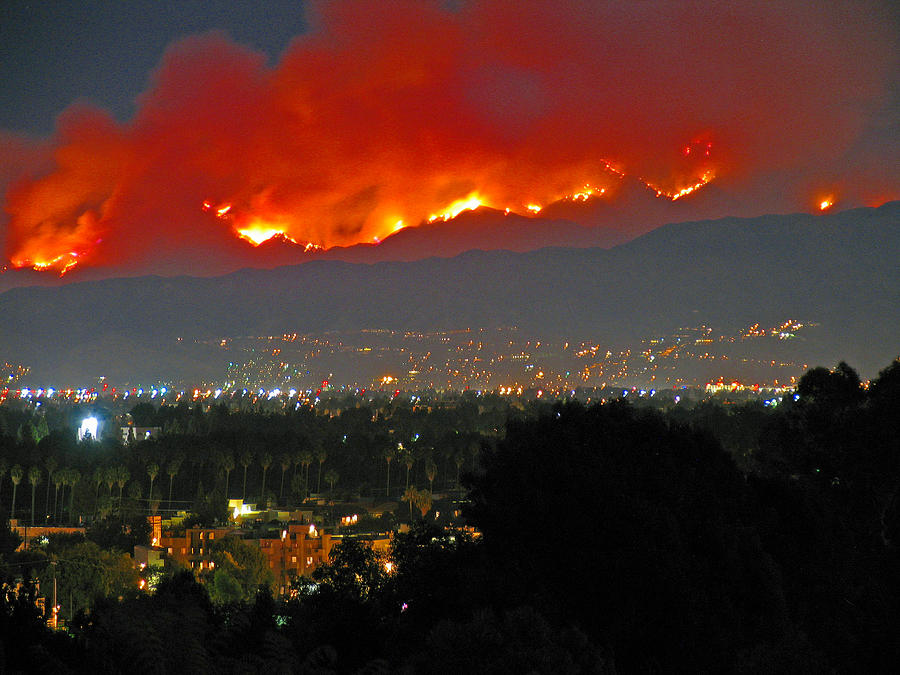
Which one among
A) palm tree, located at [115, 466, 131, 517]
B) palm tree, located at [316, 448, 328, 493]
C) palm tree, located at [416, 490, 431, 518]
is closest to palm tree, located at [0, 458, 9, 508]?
palm tree, located at [115, 466, 131, 517]

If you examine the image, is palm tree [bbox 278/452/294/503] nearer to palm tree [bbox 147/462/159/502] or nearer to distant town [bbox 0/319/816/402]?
palm tree [bbox 147/462/159/502]

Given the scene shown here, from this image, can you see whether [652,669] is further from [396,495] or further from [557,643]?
[396,495]

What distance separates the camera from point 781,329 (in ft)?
488

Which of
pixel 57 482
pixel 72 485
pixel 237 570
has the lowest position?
pixel 237 570

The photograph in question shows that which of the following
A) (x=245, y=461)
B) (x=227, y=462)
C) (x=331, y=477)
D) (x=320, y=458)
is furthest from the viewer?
(x=320, y=458)

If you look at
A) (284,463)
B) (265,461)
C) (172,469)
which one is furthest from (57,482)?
(284,463)

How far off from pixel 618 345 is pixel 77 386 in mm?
103052

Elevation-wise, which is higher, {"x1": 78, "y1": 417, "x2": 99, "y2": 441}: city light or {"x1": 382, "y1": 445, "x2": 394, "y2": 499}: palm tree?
{"x1": 78, "y1": 417, "x2": 99, "y2": 441}: city light

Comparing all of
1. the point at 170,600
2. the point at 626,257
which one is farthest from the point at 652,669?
the point at 626,257

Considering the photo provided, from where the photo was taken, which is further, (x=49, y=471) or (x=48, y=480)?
(x=48, y=480)

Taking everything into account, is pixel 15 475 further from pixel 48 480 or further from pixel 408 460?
pixel 408 460

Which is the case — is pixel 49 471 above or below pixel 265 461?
below

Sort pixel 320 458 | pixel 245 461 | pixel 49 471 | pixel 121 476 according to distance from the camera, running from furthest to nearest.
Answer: pixel 320 458 < pixel 245 461 < pixel 49 471 < pixel 121 476

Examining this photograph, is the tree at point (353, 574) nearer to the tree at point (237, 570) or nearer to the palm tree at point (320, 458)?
the tree at point (237, 570)
